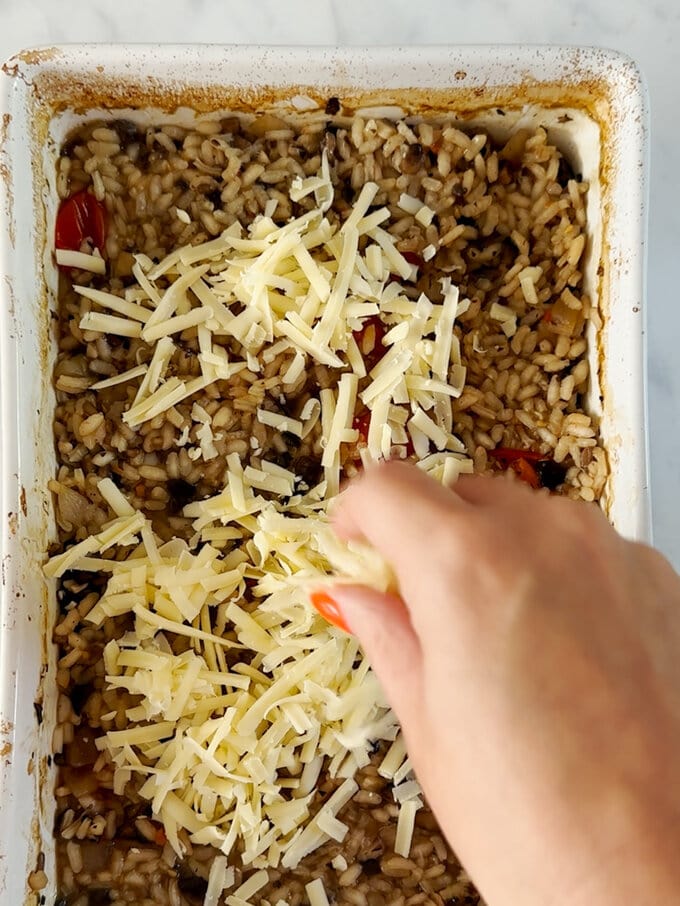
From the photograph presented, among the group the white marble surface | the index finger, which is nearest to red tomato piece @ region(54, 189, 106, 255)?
the white marble surface

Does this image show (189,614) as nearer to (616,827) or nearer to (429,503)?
(429,503)

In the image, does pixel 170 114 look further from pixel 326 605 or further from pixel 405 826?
pixel 405 826

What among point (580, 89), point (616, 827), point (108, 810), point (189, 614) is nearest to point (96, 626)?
point (189, 614)

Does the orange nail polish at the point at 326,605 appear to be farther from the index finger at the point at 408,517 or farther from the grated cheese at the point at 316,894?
the grated cheese at the point at 316,894

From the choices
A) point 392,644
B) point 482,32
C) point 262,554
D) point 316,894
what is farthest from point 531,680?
point 482,32

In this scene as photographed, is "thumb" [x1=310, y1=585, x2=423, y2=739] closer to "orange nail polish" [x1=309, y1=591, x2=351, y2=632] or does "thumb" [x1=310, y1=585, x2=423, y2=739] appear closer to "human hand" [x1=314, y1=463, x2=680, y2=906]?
"human hand" [x1=314, y1=463, x2=680, y2=906]

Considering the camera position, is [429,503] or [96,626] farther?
[96,626]
